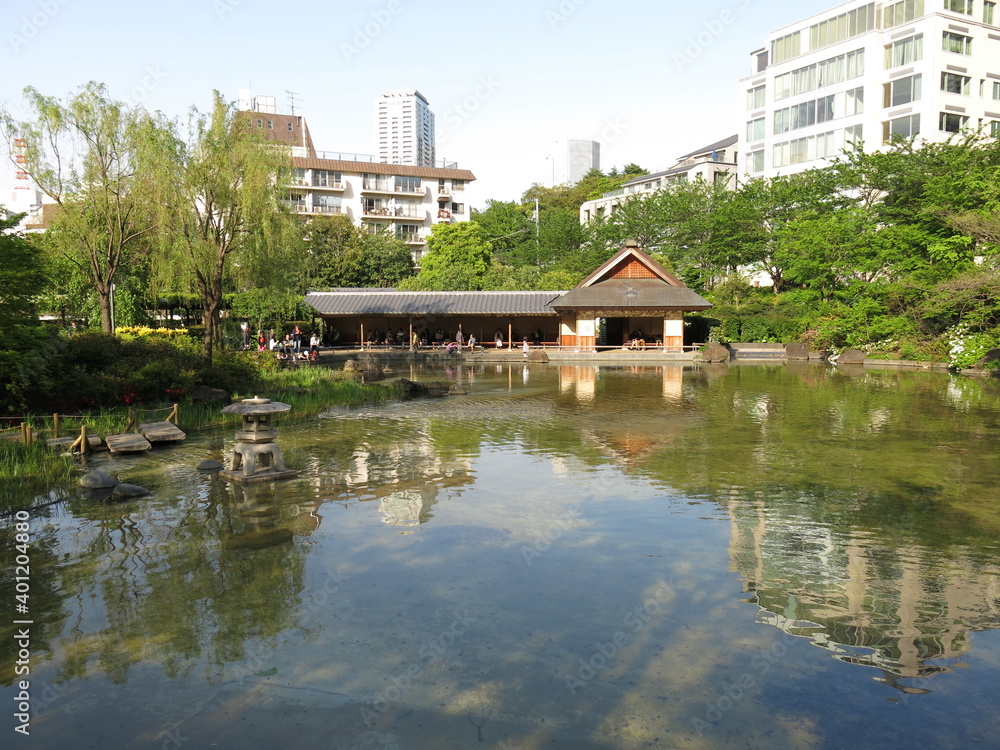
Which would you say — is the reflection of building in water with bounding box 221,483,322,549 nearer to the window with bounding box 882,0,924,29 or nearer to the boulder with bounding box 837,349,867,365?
the boulder with bounding box 837,349,867,365

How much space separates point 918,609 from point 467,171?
224ft

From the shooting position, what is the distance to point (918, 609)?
650 centimetres

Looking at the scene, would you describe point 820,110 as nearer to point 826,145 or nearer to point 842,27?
point 826,145

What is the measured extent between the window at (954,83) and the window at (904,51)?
2.04 m

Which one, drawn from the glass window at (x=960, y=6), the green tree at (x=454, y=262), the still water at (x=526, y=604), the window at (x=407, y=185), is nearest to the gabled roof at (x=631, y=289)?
the green tree at (x=454, y=262)

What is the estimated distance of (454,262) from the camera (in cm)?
5334

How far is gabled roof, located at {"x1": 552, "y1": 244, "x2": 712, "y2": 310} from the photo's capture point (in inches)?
1518

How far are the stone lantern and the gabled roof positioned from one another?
28.8 metres

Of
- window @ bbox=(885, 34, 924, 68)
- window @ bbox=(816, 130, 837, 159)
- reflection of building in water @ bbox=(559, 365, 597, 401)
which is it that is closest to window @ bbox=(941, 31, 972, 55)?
window @ bbox=(885, 34, 924, 68)

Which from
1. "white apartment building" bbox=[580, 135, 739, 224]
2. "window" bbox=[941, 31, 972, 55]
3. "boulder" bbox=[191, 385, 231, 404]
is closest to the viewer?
"boulder" bbox=[191, 385, 231, 404]

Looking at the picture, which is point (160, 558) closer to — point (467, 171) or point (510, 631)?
point (510, 631)

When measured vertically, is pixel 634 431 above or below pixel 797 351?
below

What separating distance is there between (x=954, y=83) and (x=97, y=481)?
51394 millimetres

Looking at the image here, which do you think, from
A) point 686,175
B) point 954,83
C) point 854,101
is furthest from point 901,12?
point 686,175
